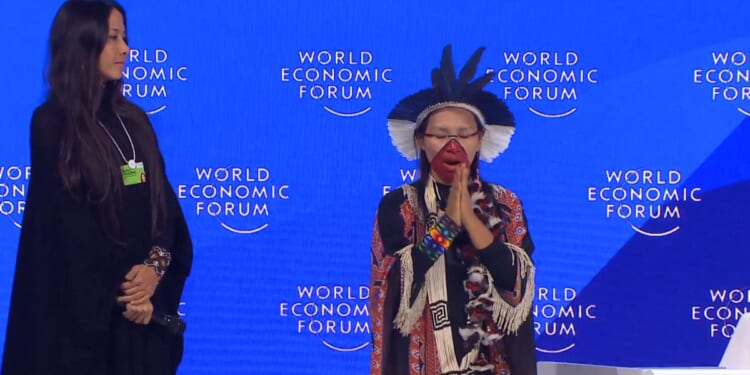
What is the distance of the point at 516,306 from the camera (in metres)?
3.44

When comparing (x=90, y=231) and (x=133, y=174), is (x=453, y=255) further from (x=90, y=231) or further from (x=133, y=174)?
(x=90, y=231)

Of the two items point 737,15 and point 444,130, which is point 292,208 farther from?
point 737,15

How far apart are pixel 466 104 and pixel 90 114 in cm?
118

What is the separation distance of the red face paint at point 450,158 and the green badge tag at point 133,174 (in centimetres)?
93

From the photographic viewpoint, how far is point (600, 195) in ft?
15.8

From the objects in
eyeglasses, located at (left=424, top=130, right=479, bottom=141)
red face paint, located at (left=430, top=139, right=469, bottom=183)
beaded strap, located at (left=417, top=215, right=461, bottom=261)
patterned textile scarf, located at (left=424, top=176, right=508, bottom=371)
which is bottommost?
patterned textile scarf, located at (left=424, top=176, right=508, bottom=371)

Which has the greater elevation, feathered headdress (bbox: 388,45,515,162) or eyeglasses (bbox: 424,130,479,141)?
feathered headdress (bbox: 388,45,515,162)

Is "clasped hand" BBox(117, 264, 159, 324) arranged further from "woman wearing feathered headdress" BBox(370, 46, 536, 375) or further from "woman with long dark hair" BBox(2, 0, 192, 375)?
"woman wearing feathered headdress" BBox(370, 46, 536, 375)

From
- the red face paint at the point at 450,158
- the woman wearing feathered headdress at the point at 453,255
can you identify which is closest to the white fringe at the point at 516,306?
the woman wearing feathered headdress at the point at 453,255

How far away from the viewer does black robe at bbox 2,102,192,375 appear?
9.95ft

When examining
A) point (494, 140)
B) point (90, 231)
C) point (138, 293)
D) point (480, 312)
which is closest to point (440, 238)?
point (480, 312)

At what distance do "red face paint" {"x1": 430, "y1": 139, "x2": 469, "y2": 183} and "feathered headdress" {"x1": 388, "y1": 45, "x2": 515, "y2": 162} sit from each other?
5.1 inches

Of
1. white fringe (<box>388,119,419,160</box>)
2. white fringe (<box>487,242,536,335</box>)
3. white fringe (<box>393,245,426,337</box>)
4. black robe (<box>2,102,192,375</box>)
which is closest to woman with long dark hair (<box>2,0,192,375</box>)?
black robe (<box>2,102,192,375</box>)

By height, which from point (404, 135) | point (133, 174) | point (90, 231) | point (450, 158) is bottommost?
point (90, 231)
